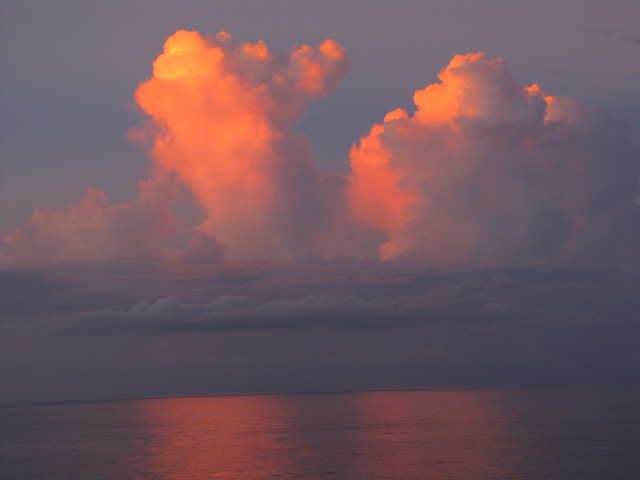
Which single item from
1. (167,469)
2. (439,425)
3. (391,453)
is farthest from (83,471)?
(439,425)

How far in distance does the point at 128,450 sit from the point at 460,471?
49808mm

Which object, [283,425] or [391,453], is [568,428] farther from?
[283,425]

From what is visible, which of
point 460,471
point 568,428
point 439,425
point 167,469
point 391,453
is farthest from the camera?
point 439,425

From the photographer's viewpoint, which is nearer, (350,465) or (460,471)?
(460,471)

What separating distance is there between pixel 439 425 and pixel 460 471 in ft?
229

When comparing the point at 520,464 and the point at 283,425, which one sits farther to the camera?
the point at 283,425

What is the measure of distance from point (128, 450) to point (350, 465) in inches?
1461

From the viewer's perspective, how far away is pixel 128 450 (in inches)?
4594

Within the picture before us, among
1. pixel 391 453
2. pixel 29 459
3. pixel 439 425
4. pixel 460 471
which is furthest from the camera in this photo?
pixel 439 425

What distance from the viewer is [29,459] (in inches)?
4333

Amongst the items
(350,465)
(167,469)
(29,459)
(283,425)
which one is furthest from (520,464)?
(283,425)

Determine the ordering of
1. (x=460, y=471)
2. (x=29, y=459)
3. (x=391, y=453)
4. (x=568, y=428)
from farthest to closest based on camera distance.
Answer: (x=568, y=428) < (x=29, y=459) < (x=391, y=453) < (x=460, y=471)

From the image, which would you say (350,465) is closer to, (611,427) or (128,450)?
(128,450)

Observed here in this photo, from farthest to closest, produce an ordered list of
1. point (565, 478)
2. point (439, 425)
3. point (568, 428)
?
point (439, 425) < point (568, 428) < point (565, 478)
